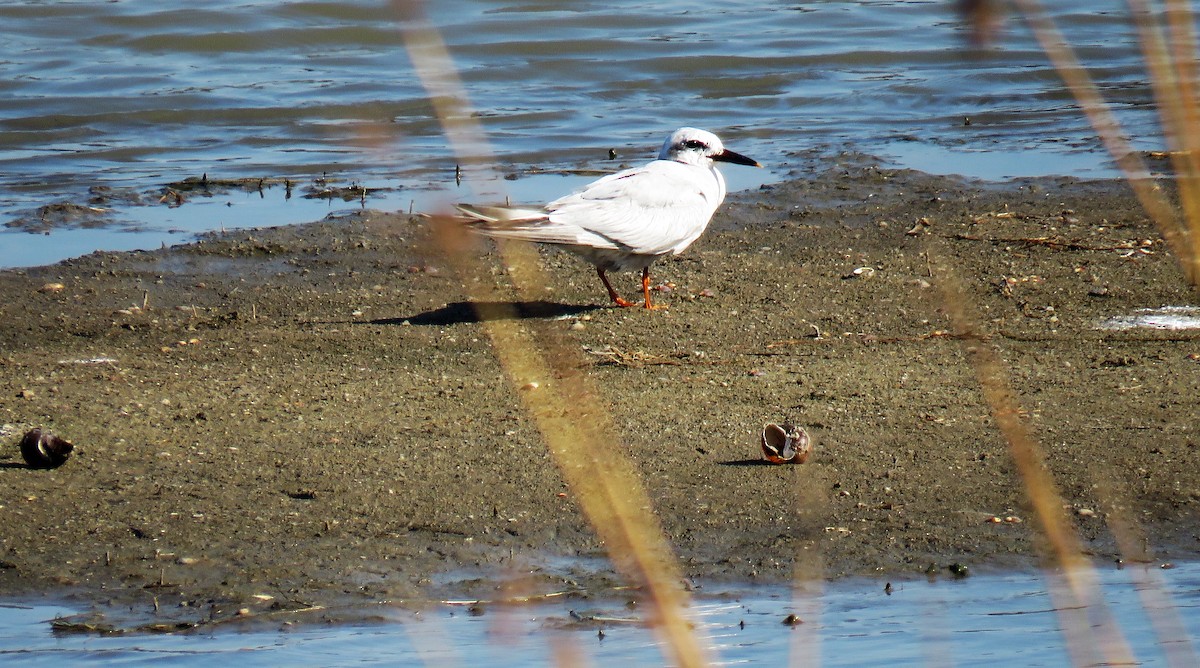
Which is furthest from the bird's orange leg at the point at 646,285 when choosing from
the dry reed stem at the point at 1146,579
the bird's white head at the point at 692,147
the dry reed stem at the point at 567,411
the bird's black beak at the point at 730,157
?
the dry reed stem at the point at 1146,579

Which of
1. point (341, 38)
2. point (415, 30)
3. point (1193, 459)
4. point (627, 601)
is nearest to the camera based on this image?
point (415, 30)

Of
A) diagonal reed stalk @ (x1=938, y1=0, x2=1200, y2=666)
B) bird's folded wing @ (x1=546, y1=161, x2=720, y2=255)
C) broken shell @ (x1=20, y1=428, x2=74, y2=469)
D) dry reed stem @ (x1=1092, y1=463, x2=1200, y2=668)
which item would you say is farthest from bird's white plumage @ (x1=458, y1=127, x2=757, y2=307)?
diagonal reed stalk @ (x1=938, y1=0, x2=1200, y2=666)

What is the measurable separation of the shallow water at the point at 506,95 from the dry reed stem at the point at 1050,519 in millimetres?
3324

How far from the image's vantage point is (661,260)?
7074 mm

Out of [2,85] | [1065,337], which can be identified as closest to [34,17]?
[2,85]

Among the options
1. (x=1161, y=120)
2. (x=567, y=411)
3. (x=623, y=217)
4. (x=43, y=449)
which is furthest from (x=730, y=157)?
(x=1161, y=120)

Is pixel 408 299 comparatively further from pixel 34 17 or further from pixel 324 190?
pixel 34 17

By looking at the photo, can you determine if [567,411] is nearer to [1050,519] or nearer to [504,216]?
[504,216]

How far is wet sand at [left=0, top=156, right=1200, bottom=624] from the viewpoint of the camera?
355cm

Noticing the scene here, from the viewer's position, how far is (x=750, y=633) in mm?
3078

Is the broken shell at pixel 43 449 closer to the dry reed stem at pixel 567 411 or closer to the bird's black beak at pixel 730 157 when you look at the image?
the dry reed stem at pixel 567 411

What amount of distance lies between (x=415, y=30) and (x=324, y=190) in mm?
7759

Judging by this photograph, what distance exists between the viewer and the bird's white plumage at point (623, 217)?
19.5 feet

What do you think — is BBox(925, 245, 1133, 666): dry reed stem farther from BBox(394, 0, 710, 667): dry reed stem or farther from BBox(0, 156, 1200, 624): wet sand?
BBox(394, 0, 710, 667): dry reed stem
